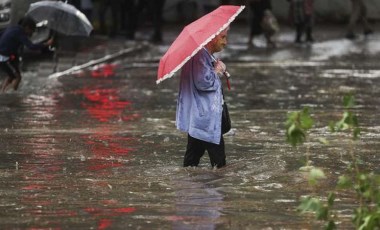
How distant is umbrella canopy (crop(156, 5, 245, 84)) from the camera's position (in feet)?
38.1

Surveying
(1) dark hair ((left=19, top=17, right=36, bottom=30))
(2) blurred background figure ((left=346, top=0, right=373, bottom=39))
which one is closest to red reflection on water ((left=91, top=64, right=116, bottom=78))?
(1) dark hair ((left=19, top=17, right=36, bottom=30))

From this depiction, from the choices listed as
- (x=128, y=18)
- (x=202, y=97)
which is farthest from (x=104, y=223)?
(x=128, y=18)

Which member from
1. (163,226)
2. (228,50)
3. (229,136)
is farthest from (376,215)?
(228,50)

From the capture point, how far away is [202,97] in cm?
1187

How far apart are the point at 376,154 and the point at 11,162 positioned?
3745 millimetres

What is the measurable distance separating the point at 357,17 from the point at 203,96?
25279mm

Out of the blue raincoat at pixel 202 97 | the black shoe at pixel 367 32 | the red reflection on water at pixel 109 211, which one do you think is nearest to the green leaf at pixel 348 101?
the red reflection on water at pixel 109 211

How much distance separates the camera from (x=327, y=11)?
41.1 metres

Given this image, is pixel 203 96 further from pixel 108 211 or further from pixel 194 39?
pixel 108 211

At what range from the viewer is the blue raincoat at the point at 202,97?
11.8 m

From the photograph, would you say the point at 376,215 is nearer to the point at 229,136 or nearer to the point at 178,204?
the point at 178,204

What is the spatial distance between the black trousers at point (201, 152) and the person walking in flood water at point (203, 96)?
0.24 ft

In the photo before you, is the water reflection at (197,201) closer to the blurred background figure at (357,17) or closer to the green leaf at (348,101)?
the green leaf at (348,101)

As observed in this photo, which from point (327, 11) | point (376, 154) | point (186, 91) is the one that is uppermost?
point (186, 91)
